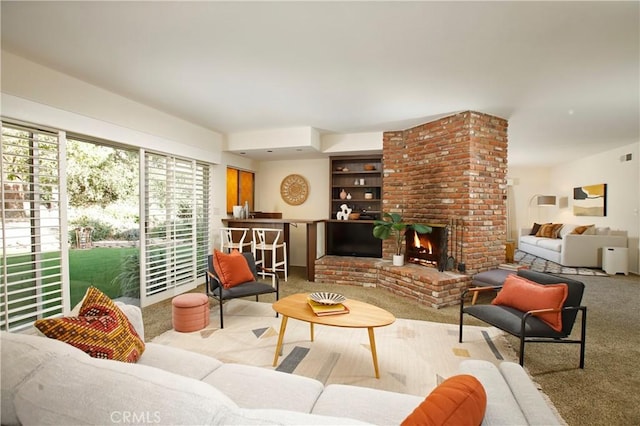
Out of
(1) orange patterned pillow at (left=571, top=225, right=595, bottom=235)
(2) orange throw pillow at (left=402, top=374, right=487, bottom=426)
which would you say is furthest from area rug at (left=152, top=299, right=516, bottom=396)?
(1) orange patterned pillow at (left=571, top=225, right=595, bottom=235)

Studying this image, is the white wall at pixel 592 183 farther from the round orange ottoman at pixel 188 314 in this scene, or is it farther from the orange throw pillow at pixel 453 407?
the round orange ottoman at pixel 188 314

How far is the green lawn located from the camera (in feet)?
11.1

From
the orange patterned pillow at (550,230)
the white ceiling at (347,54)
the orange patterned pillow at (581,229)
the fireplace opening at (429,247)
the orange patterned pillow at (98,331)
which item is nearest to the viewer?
the orange patterned pillow at (98,331)

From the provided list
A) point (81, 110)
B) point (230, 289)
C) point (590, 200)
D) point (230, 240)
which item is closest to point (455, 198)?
point (230, 289)

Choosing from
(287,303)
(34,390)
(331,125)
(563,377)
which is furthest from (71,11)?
(563,377)

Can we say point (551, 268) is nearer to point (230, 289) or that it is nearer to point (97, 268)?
point (230, 289)

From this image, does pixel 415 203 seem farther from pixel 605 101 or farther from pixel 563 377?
pixel 563 377

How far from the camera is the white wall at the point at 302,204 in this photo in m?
6.34

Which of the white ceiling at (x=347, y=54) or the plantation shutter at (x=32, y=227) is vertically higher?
the white ceiling at (x=347, y=54)

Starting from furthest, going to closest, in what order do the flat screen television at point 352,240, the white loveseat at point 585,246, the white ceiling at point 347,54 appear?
the white loveseat at point 585,246 → the flat screen television at point 352,240 → the white ceiling at point 347,54

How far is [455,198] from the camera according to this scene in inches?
166

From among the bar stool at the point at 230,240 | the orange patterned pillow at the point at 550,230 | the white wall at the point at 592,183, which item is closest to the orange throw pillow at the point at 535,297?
the bar stool at the point at 230,240

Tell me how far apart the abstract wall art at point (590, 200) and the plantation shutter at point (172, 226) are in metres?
8.53

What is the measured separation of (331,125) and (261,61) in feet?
7.46
